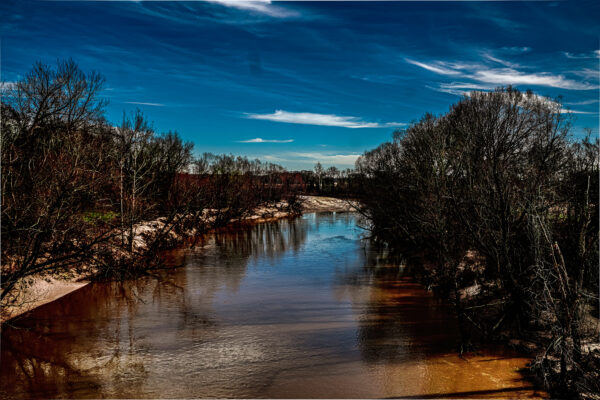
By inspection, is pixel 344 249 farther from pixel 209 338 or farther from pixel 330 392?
pixel 330 392

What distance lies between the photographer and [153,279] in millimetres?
22922

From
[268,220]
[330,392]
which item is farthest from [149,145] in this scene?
[330,392]

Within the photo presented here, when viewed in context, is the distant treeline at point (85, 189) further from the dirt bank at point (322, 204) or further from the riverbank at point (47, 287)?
the dirt bank at point (322, 204)

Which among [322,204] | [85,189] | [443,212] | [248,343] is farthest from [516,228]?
[322,204]

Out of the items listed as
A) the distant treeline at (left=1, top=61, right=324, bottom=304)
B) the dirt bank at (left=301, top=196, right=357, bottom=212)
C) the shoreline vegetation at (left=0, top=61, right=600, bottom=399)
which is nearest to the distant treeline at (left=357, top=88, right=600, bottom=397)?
the shoreline vegetation at (left=0, top=61, right=600, bottom=399)

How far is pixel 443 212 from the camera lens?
1817cm

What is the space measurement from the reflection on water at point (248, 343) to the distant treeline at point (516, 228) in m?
1.58

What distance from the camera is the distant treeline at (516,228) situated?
10.4 m

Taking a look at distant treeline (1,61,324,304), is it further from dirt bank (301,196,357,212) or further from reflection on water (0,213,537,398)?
dirt bank (301,196,357,212)

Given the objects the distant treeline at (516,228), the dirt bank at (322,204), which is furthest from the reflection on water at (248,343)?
the dirt bank at (322,204)

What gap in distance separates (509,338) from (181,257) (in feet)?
70.0

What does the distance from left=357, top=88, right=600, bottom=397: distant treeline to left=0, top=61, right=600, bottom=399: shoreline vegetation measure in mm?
78

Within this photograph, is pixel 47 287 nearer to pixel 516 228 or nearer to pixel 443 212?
pixel 443 212

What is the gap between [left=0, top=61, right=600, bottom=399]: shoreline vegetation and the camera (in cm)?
1183
